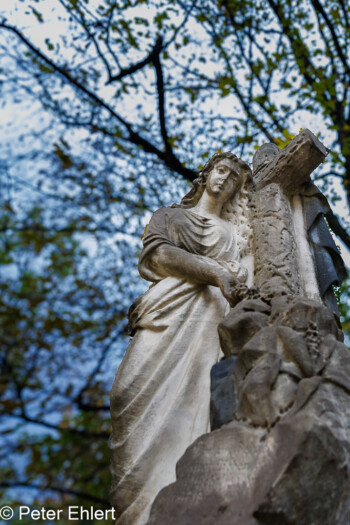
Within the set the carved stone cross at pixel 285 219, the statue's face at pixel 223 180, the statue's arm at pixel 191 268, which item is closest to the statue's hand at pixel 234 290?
the statue's arm at pixel 191 268

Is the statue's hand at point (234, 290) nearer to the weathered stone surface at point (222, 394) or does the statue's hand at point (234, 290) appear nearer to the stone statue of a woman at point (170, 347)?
the stone statue of a woman at point (170, 347)

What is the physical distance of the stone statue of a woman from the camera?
332 cm

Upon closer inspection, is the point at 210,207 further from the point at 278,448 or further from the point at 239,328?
the point at 278,448

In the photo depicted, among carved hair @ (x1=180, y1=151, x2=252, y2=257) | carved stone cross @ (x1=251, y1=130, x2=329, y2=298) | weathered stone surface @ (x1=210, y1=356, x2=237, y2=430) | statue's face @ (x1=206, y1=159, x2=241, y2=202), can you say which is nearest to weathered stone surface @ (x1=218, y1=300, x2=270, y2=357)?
weathered stone surface @ (x1=210, y1=356, x2=237, y2=430)

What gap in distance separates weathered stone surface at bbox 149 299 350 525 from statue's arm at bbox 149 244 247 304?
76cm

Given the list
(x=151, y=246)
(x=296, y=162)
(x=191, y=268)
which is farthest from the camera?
(x=296, y=162)

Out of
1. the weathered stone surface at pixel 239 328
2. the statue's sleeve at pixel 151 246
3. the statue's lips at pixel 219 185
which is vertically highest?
the statue's lips at pixel 219 185

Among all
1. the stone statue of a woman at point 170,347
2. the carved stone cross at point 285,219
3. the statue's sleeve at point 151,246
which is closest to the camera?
the stone statue of a woman at point 170,347

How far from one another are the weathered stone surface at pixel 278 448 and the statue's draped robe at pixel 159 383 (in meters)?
0.60

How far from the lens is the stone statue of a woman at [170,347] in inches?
131

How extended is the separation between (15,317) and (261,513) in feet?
31.5

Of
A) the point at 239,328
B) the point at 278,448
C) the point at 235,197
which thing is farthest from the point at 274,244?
the point at 278,448

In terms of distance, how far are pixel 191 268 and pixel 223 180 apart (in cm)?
127

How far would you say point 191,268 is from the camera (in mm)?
4031
